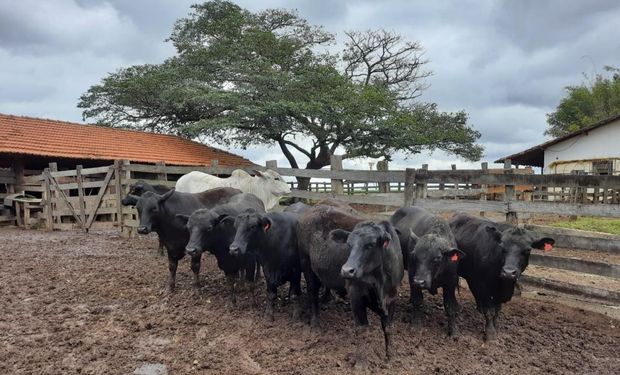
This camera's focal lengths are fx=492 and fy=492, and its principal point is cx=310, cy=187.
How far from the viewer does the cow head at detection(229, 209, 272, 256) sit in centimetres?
561

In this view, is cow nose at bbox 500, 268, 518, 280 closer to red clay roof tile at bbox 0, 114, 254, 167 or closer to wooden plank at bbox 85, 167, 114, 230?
wooden plank at bbox 85, 167, 114, 230

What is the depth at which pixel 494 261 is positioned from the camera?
5.40m

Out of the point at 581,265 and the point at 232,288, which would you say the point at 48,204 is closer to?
the point at 232,288

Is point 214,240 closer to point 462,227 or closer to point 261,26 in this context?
point 462,227

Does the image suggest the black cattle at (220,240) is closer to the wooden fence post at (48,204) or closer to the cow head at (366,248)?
the cow head at (366,248)

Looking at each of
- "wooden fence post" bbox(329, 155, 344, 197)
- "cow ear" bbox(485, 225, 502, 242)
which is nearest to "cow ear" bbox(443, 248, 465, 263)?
"cow ear" bbox(485, 225, 502, 242)

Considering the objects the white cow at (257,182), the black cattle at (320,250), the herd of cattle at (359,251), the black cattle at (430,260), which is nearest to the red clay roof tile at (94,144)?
the white cow at (257,182)

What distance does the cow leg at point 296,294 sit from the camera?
5.75 metres

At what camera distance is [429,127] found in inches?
907

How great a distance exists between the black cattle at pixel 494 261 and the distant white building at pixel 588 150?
18.5 meters

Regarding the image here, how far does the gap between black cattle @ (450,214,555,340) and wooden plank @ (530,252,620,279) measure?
0.73m

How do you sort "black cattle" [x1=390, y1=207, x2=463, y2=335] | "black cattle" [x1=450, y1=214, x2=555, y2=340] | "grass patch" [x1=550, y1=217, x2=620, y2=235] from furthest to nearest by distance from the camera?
"grass patch" [x1=550, y1=217, x2=620, y2=235] → "black cattle" [x1=450, y1=214, x2=555, y2=340] → "black cattle" [x1=390, y1=207, x2=463, y2=335]

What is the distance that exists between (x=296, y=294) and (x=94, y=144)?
15028 millimetres

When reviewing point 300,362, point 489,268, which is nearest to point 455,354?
point 489,268
